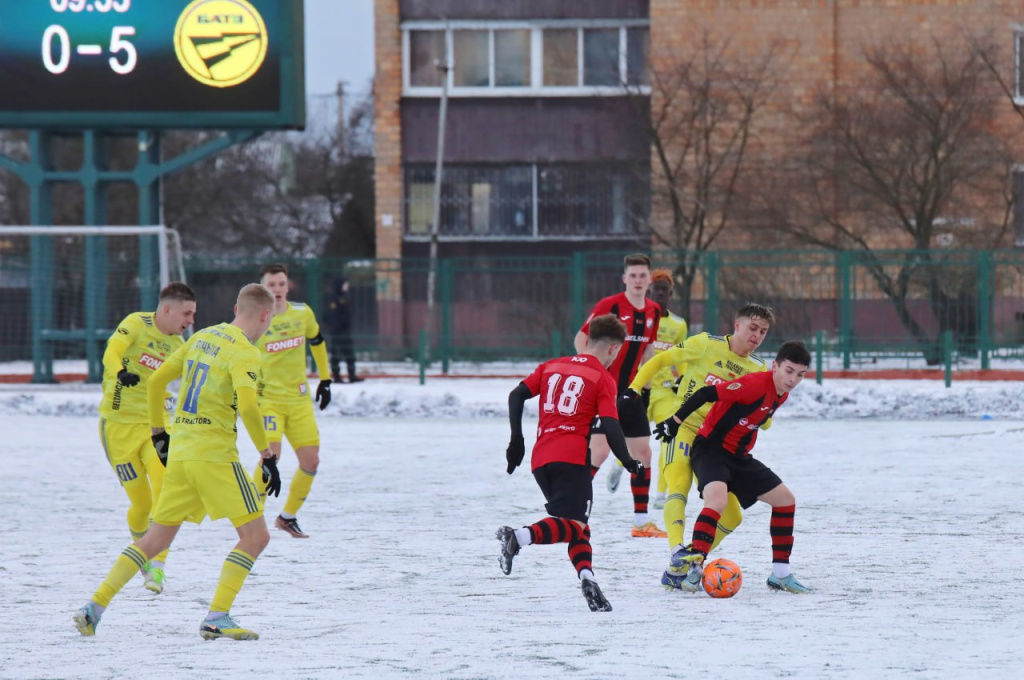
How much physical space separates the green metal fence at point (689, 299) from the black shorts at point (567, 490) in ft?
52.9

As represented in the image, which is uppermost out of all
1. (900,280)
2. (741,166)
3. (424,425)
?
(741,166)

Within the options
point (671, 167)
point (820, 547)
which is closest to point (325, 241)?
point (671, 167)

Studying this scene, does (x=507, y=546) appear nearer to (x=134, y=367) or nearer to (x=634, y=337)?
(x=134, y=367)

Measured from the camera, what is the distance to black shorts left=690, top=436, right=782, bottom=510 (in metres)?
8.52

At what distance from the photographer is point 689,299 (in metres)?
24.9

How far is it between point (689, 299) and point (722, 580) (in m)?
16.8

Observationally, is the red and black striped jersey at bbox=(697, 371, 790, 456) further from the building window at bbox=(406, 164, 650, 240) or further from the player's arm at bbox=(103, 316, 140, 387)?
the building window at bbox=(406, 164, 650, 240)

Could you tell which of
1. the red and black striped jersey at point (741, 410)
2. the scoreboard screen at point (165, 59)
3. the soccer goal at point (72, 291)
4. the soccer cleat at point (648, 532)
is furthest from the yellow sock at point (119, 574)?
the soccer goal at point (72, 291)

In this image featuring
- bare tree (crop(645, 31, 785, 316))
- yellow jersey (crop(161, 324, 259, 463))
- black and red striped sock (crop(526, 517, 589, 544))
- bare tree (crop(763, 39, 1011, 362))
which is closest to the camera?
yellow jersey (crop(161, 324, 259, 463))

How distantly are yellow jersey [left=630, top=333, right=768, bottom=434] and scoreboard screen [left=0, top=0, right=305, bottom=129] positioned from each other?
14376 millimetres

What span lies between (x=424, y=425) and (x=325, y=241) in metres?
26.8

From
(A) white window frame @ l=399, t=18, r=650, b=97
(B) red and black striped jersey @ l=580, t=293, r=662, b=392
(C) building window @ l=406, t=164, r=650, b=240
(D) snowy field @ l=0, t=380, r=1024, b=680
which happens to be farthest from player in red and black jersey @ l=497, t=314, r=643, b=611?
(A) white window frame @ l=399, t=18, r=650, b=97

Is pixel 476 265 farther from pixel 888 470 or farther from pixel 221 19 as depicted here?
pixel 888 470

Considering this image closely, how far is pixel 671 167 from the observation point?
32250 mm
